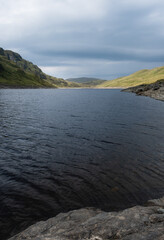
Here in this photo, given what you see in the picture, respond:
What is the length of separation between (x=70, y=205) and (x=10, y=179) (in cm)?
631

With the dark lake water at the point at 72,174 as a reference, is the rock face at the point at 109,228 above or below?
above

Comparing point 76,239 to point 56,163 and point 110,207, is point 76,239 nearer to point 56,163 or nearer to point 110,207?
point 110,207

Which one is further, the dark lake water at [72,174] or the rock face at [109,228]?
the dark lake water at [72,174]

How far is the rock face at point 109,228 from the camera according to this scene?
591 cm

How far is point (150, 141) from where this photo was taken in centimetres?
2456

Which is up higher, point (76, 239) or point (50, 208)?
point (76, 239)

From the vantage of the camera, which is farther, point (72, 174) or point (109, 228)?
point (72, 174)

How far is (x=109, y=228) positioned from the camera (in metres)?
6.44

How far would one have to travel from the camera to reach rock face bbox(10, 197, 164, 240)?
233 inches

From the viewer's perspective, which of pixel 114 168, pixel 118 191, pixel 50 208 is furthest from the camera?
pixel 114 168

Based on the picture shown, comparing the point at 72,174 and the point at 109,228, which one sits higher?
the point at 109,228

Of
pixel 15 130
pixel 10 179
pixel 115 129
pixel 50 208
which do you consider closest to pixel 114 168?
pixel 50 208

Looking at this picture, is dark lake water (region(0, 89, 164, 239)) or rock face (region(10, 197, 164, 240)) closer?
rock face (region(10, 197, 164, 240))

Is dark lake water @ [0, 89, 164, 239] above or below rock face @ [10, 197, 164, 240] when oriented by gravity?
below
